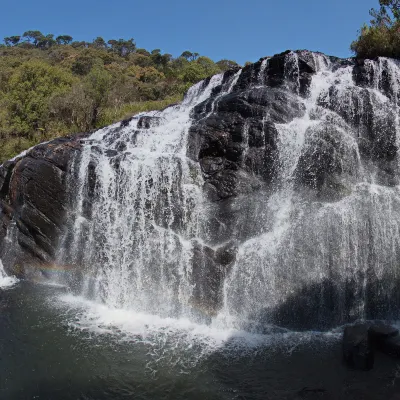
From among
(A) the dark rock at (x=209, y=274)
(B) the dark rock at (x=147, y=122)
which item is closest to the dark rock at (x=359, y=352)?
(A) the dark rock at (x=209, y=274)

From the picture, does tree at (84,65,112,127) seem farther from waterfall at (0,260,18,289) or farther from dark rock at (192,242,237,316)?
dark rock at (192,242,237,316)

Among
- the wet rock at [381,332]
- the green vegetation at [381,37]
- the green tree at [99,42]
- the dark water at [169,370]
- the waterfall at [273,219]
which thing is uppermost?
the green tree at [99,42]

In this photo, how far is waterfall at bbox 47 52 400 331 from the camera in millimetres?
11352

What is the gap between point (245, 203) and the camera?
1280cm

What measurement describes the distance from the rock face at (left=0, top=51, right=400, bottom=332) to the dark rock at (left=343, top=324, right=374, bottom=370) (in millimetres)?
1742

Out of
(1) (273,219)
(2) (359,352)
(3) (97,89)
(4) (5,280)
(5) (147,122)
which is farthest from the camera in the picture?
(3) (97,89)

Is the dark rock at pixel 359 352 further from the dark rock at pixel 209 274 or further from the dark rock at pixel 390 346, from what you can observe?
the dark rock at pixel 209 274

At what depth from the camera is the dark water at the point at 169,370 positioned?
820cm

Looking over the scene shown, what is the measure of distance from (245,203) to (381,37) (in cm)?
1112

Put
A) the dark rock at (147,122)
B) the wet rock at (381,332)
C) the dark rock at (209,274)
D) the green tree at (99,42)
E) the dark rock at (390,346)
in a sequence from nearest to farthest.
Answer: the dark rock at (390,346)
the wet rock at (381,332)
the dark rock at (209,274)
the dark rock at (147,122)
the green tree at (99,42)

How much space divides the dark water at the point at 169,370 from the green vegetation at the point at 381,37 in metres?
13.6

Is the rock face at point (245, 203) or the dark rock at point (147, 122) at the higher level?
the dark rock at point (147, 122)

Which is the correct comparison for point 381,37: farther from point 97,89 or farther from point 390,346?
point 97,89

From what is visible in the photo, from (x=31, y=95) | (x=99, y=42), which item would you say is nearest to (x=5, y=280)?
(x=31, y=95)
